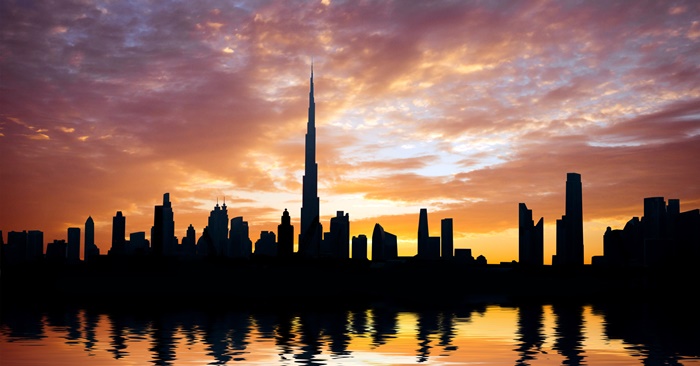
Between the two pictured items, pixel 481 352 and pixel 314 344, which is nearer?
pixel 481 352

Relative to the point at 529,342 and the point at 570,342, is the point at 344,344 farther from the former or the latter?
the point at 570,342

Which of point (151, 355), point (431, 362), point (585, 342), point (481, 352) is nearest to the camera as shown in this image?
Result: point (431, 362)

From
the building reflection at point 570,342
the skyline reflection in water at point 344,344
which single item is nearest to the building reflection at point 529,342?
the skyline reflection in water at point 344,344

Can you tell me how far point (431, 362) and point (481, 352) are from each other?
1046 cm

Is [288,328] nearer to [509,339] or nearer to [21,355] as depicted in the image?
[509,339]

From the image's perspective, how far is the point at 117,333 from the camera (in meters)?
84.7

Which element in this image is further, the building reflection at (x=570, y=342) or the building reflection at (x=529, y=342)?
the building reflection at (x=570, y=342)

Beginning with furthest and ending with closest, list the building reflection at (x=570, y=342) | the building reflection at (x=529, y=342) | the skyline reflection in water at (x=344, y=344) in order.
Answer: the building reflection at (x=570, y=342)
the building reflection at (x=529, y=342)
the skyline reflection in water at (x=344, y=344)

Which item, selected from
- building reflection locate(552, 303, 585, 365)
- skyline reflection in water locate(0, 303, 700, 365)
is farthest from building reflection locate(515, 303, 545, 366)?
building reflection locate(552, 303, 585, 365)

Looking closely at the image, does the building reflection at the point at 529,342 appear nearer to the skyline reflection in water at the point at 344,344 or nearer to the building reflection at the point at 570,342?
the skyline reflection in water at the point at 344,344

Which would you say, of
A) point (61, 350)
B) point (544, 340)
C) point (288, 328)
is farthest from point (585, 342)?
point (61, 350)

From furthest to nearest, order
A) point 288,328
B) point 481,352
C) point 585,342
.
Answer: point 288,328 < point 585,342 < point 481,352

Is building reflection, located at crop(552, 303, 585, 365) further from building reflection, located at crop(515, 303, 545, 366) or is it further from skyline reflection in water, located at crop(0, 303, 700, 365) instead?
building reflection, located at crop(515, 303, 545, 366)

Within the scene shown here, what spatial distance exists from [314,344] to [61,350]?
20397mm
